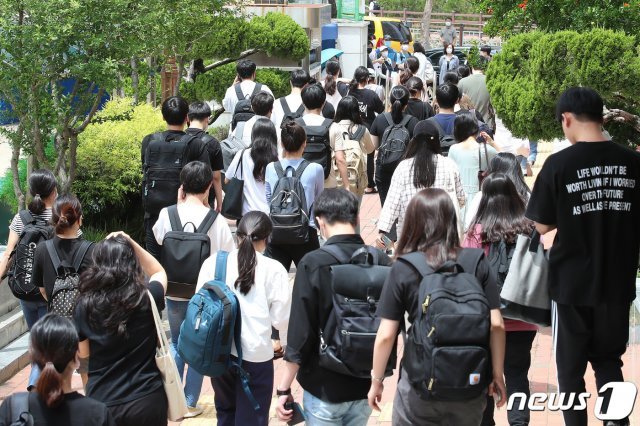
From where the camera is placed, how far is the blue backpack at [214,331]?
215 inches

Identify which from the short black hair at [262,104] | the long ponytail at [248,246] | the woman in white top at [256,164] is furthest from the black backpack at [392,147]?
the long ponytail at [248,246]

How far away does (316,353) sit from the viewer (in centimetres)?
507

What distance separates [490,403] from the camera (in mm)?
5820

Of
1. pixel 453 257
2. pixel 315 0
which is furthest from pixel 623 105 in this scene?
pixel 315 0

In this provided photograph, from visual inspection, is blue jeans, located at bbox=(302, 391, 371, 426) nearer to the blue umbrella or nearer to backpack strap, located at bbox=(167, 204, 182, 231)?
backpack strap, located at bbox=(167, 204, 182, 231)

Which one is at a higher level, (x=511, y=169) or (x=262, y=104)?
(x=511, y=169)

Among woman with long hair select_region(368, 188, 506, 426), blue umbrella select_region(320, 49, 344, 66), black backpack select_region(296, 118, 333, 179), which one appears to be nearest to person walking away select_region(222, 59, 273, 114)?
black backpack select_region(296, 118, 333, 179)

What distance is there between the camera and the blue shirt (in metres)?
7.95

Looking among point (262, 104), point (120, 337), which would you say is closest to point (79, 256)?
point (120, 337)

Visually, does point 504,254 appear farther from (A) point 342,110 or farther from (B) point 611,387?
(A) point 342,110

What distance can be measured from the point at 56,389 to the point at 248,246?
5.92 ft

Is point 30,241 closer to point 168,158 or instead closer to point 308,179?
point 168,158

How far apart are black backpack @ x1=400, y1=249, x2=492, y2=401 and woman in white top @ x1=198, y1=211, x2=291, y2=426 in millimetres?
1256

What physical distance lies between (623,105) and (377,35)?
86.6 ft
